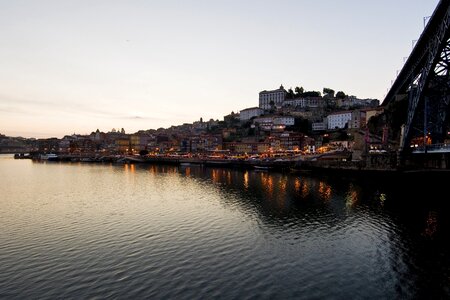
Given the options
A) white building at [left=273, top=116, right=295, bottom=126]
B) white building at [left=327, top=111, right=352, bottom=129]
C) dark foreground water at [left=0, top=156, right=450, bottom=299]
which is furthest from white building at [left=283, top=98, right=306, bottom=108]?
dark foreground water at [left=0, top=156, right=450, bottom=299]

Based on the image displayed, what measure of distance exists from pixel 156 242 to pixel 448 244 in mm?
22439

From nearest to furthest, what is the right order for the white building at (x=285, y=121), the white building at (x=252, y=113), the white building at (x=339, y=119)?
the white building at (x=339, y=119) → the white building at (x=285, y=121) → the white building at (x=252, y=113)

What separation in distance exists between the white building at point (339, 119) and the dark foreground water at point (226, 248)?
110156 mm

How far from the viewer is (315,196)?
4691cm

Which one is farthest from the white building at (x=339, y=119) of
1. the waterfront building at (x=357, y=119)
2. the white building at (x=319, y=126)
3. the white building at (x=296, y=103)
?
the white building at (x=296, y=103)

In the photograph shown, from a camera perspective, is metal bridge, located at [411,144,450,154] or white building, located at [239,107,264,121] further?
white building, located at [239,107,264,121]

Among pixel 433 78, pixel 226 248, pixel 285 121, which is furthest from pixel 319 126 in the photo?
pixel 226 248

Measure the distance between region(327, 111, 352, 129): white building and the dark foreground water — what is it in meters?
110

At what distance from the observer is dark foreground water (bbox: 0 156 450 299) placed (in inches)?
650

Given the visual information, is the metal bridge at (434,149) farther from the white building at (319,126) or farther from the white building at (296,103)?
the white building at (296,103)

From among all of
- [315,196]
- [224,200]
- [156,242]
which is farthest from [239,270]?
[315,196]

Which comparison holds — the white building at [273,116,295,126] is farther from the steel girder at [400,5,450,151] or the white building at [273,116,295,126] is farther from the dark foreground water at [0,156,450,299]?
the dark foreground water at [0,156,450,299]

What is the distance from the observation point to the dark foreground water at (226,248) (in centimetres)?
1652

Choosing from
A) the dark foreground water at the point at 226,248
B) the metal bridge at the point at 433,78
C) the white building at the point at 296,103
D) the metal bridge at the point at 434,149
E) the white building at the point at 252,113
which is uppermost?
the white building at the point at 296,103
